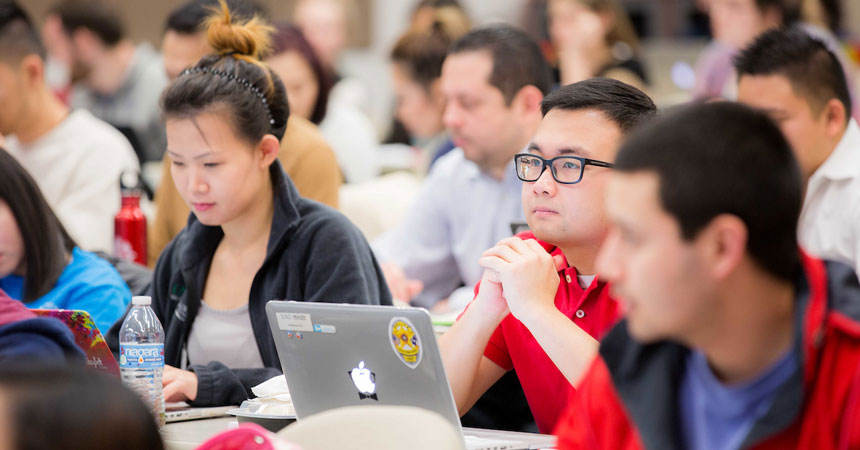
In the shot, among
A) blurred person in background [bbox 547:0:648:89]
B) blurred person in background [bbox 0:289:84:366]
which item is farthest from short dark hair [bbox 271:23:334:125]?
blurred person in background [bbox 0:289:84:366]

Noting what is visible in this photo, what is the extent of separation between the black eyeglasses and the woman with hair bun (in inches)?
20.2

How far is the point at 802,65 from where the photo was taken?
9.32ft

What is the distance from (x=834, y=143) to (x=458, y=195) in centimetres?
123

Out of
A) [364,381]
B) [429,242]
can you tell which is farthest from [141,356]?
[429,242]

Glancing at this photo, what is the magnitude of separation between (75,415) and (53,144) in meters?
3.16

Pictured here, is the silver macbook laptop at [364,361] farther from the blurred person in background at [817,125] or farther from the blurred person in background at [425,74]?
the blurred person in background at [425,74]

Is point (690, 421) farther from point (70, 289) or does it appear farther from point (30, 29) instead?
point (30, 29)

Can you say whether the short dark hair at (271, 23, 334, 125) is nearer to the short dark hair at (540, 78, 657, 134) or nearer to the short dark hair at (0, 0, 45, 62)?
the short dark hair at (0, 0, 45, 62)

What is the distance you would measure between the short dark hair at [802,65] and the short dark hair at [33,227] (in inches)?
71.9

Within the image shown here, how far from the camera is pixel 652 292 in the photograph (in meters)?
1.24

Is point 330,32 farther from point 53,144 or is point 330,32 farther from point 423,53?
point 53,144

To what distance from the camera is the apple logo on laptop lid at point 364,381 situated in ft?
5.94

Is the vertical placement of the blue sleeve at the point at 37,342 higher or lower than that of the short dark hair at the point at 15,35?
lower

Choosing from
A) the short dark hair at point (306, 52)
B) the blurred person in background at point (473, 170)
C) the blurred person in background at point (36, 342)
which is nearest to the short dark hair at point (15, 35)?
the short dark hair at point (306, 52)
